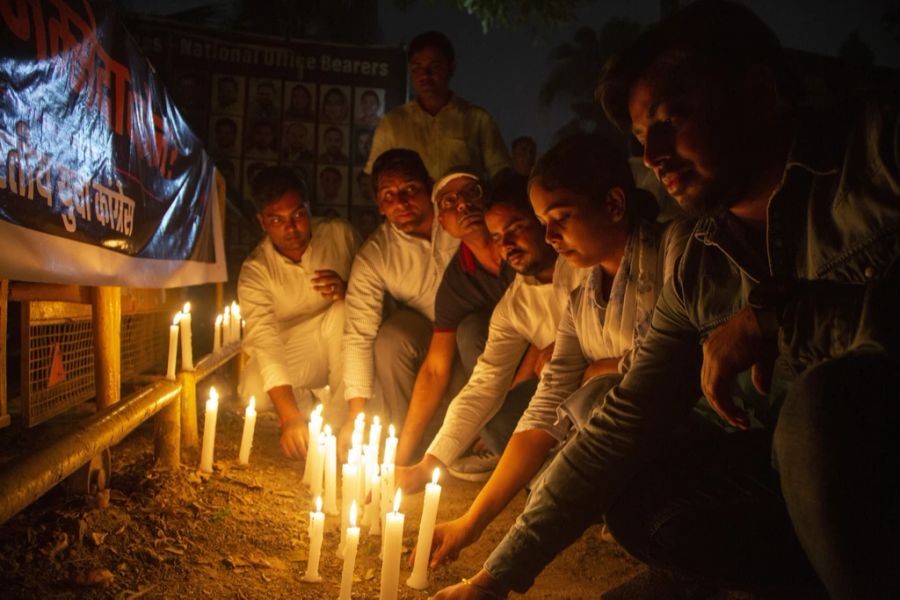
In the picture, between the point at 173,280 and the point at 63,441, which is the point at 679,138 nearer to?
the point at 63,441

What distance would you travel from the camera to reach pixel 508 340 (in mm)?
3426

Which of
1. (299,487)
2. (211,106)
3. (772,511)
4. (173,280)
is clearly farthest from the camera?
(211,106)

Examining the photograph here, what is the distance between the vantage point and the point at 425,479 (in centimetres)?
328

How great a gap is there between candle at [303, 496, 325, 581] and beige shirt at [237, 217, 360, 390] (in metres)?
2.35

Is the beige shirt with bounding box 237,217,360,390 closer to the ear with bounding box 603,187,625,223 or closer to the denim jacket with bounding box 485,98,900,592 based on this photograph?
the ear with bounding box 603,187,625,223

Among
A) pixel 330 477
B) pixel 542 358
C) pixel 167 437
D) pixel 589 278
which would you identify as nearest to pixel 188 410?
pixel 167 437

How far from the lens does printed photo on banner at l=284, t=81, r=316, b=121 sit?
7930 mm

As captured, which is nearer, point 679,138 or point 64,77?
point 679,138

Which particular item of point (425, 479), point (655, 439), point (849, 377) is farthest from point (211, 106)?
point (849, 377)

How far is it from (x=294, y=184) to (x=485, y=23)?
Answer: 240 inches

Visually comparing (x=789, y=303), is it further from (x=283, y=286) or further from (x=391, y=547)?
(x=283, y=286)

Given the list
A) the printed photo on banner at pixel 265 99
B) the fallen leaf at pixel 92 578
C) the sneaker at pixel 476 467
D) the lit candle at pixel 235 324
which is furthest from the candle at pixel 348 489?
the printed photo on banner at pixel 265 99

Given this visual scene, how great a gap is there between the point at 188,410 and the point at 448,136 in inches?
119

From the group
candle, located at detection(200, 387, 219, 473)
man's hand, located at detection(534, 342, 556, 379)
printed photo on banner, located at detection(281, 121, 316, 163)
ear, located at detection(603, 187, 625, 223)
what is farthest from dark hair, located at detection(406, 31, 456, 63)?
candle, located at detection(200, 387, 219, 473)
